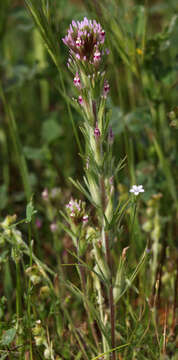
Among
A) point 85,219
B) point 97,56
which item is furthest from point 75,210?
point 97,56

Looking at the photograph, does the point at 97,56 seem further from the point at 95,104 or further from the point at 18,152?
the point at 18,152

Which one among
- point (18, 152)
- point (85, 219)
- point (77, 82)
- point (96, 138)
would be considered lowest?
point (85, 219)

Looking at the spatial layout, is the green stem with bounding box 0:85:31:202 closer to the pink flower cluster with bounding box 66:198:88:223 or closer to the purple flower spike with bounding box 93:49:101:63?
the pink flower cluster with bounding box 66:198:88:223

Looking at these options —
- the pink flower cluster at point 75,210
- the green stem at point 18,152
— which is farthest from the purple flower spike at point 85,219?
the green stem at point 18,152

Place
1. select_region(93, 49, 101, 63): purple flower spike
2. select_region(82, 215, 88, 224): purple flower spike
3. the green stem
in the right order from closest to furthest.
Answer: select_region(93, 49, 101, 63): purple flower spike, select_region(82, 215, 88, 224): purple flower spike, the green stem

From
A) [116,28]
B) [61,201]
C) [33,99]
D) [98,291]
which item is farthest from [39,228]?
[33,99]

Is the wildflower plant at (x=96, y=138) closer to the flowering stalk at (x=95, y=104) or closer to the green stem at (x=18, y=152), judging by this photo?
the flowering stalk at (x=95, y=104)

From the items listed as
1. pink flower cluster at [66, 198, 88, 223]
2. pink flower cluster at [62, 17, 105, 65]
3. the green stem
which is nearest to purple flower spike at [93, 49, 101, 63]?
pink flower cluster at [62, 17, 105, 65]

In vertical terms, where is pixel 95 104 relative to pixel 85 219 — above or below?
above
